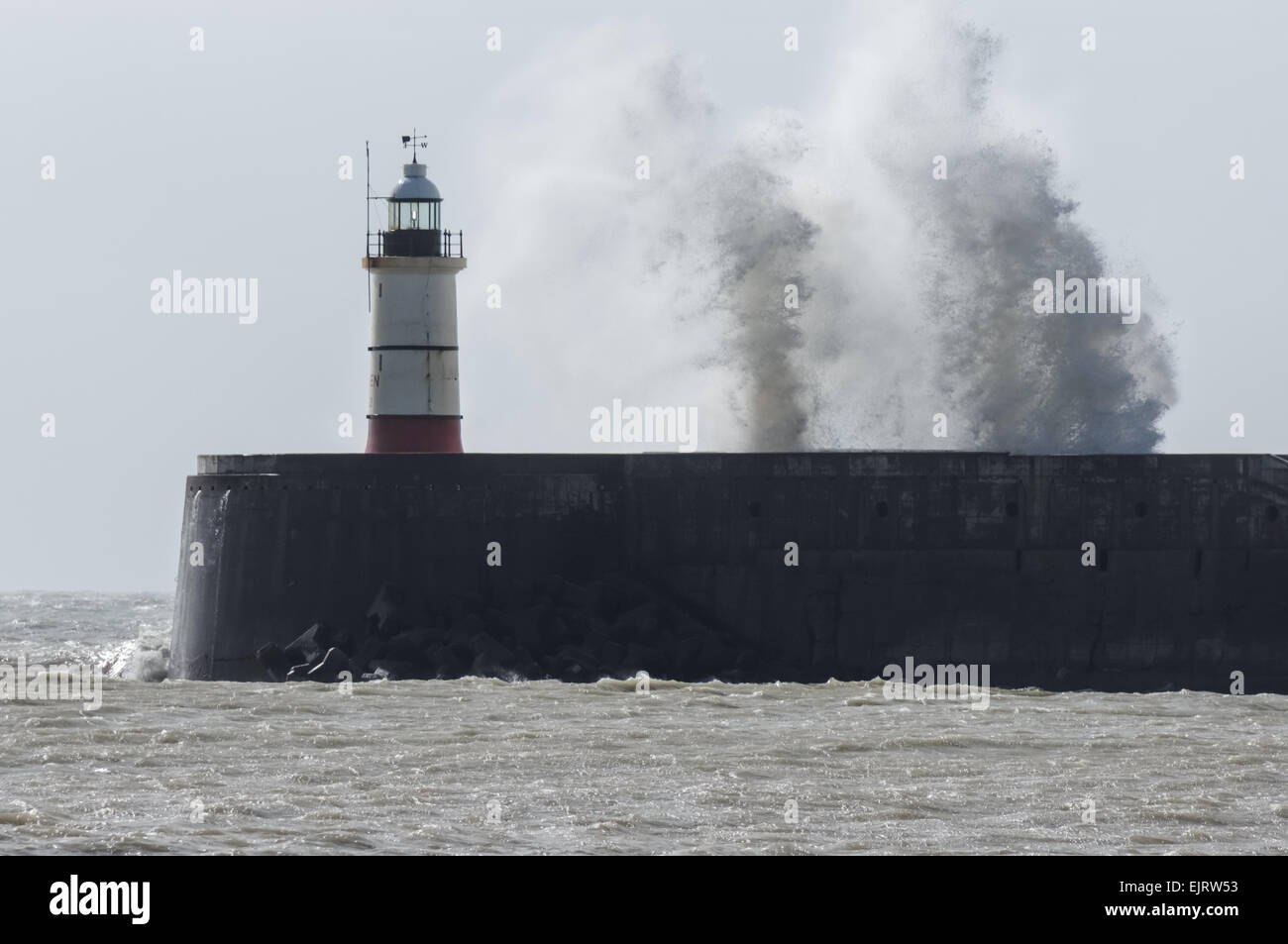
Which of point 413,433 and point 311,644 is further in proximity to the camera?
point 413,433

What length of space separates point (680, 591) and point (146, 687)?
542 cm

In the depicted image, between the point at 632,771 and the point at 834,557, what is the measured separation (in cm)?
785

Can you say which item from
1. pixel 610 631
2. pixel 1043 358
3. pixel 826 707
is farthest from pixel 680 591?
pixel 1043 358

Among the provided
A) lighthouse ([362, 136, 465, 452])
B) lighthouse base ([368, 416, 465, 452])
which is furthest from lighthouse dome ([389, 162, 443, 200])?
lighthouse base ([368, 416, 465, 452])

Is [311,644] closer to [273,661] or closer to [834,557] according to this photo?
[273,661]

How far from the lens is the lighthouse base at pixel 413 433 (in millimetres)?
24984

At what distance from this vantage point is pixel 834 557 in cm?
2278

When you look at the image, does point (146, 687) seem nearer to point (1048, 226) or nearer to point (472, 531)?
point (472, 531)

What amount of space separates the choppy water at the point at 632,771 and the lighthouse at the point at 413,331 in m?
4.62

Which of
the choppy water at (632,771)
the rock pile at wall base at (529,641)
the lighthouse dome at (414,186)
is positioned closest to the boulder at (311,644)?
the rock pile at wall base at (529,641)

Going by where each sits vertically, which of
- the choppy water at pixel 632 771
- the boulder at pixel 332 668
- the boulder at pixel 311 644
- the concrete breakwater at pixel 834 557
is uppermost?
the concrete breakwater at pixel 834 557

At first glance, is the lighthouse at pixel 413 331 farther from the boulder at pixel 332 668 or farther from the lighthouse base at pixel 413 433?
the boulder at pixel 332 668

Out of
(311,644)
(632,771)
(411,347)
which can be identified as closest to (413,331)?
(411,347)

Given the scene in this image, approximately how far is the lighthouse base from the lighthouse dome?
2668 millimetres
